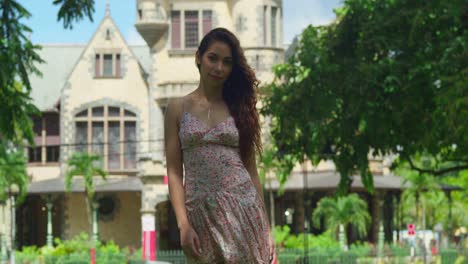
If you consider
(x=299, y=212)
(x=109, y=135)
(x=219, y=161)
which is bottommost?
(x=219, y=161)

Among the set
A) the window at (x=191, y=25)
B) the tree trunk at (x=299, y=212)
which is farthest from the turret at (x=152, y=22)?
the tree trunk at (x=299, y=212)

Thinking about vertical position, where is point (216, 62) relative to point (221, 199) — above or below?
above

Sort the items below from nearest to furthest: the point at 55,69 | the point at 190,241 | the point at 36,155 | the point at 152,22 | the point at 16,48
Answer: the point at 190,241 < the point at 16,48 < the point at 152,22 < the point at 36,155 < the point at 55,69

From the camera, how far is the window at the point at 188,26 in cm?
5606

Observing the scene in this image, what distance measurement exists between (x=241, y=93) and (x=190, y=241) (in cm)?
82

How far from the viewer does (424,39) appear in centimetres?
2184

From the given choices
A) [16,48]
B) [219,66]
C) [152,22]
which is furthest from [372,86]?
[152,22]

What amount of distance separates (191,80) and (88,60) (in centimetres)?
615

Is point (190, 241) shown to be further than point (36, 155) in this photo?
No

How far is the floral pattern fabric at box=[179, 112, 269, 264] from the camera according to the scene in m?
5.60

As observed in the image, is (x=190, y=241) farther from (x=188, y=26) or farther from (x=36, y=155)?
(x=36, y=155)

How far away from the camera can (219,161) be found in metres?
5.66

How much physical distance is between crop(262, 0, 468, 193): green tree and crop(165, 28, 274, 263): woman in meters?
12.5

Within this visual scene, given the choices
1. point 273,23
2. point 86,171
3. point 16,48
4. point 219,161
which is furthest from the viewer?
point 273,23
